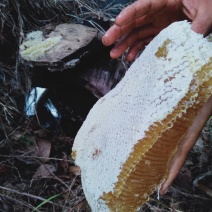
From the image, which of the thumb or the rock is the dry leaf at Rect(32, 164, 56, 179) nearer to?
the rock

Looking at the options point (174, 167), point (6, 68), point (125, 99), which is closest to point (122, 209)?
point (174, 167)

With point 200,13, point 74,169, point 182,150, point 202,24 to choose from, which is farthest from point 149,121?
point 74,169

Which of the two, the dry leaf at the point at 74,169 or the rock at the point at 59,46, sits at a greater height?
the rock at the point at 59,46

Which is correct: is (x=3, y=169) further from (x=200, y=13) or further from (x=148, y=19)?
(x=200, y=13)

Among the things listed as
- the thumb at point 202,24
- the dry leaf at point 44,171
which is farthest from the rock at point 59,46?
the thumb at point 202,24

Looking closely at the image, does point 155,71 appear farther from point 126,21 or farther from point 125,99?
point 126,21

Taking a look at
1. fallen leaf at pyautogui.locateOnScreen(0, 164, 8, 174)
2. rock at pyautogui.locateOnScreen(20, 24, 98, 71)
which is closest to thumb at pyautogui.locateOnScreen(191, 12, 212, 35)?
rock at pyautogui.locateOnScreen(20, 24, 98, 71)

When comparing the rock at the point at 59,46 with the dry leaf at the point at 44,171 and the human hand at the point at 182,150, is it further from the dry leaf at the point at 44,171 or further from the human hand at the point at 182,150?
the human hand at the point at 182,150
